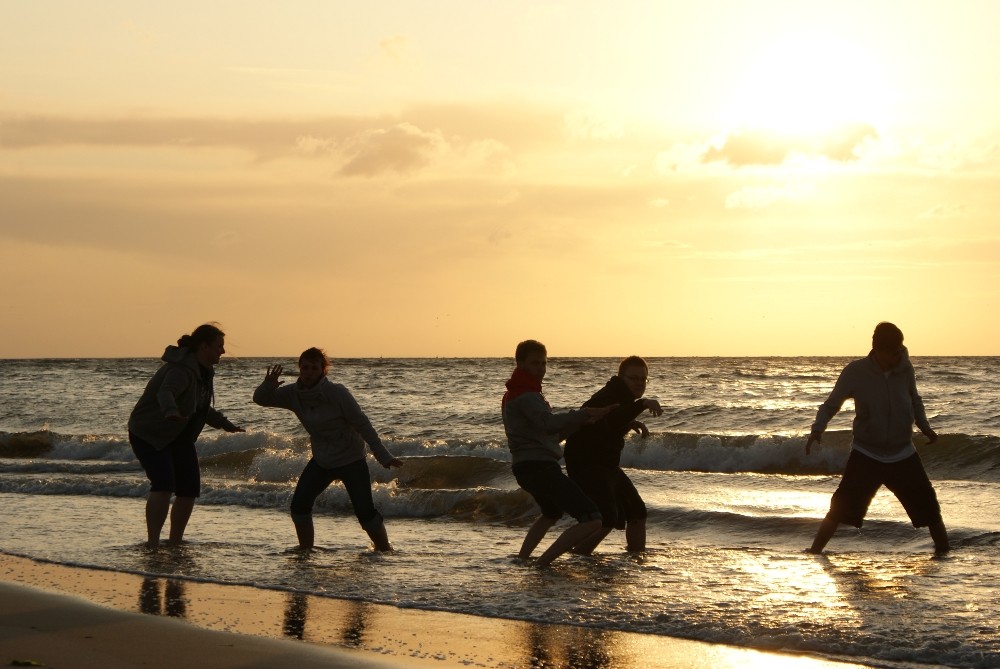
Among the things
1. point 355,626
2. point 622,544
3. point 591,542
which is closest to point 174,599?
point 355,626

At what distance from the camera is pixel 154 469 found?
8828mm

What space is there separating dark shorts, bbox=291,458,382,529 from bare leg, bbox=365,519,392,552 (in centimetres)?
12

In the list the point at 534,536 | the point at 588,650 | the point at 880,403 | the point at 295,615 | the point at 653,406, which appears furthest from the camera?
the point at 534,536

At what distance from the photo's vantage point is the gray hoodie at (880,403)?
331 inches

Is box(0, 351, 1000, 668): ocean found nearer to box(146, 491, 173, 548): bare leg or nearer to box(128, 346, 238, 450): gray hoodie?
box(146, 491, 173, 548): bare leg

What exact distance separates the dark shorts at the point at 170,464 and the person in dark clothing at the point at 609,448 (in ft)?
9.52

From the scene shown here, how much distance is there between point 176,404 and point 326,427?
1.12 m

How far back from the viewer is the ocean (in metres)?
6.45

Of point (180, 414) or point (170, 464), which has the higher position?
point (180, 414)

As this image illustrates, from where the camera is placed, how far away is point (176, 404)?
8594 millimetres

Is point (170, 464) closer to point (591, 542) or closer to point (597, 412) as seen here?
point (591, 542)

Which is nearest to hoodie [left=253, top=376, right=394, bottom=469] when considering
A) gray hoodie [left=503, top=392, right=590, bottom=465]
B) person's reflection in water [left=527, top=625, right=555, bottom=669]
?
gray hoodie [left=503, top=392, right=590, bottom=465]

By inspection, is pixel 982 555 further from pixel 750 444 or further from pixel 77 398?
pixel 77 398

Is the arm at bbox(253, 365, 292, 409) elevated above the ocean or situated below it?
above
